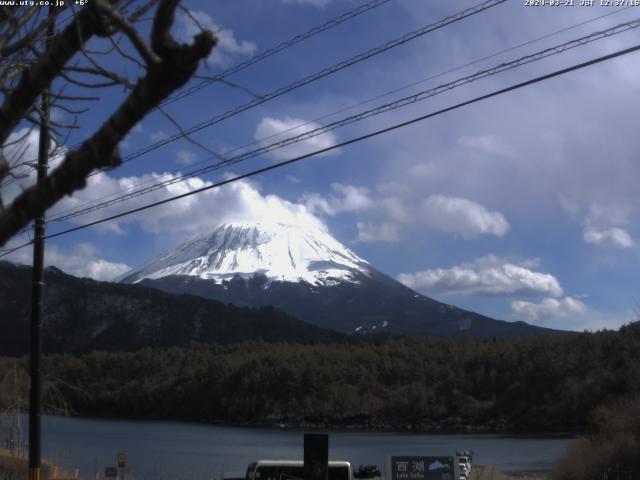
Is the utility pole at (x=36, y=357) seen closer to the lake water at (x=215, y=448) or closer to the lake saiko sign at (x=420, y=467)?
the lake saiko sign at (x=420, y=467)

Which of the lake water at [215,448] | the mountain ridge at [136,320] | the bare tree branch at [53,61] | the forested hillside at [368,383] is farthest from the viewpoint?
the mountain ridge at [136,320]

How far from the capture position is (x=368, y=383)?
96438mm

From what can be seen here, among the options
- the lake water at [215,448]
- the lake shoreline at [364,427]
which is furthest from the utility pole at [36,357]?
the lake shoreline at [364,427]

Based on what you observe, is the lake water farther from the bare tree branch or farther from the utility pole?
the bare tree branch

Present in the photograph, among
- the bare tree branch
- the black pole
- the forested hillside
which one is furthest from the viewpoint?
the forested hillside

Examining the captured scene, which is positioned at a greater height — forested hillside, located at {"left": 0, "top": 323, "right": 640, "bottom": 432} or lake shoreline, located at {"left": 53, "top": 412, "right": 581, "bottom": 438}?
forested hillside, located at {"left": 0, "top": 323, "right": 640, "bottom": 432}

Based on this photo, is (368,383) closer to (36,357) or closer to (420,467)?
(420,467)

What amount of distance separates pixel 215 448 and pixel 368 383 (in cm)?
4280

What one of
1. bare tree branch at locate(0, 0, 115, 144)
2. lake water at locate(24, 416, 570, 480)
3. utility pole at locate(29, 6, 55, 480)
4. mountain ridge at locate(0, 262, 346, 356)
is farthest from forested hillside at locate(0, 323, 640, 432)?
bare tree branch at locate(0, 0, 115, 144)

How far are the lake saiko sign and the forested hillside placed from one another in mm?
58229

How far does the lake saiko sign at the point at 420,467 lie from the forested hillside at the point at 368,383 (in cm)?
5823

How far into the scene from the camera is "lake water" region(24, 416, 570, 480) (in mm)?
41969

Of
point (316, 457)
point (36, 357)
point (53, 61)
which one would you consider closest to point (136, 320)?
point (36, 357)

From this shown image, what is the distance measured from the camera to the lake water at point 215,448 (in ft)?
138
